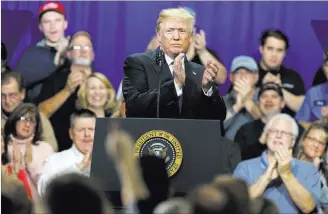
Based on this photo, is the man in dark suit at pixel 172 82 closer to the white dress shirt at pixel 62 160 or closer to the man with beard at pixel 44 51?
the white dress shirt at pixel 62 160

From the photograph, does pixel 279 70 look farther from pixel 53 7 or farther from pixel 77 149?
pixel 53 7

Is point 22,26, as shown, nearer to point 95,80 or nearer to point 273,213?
point 95,80

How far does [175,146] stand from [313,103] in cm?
315

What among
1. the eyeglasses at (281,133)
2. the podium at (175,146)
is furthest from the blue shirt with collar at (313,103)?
the podium at (175,146)

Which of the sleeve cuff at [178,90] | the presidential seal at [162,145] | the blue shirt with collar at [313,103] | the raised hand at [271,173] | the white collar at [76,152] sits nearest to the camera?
the presidential seal at [162,145]

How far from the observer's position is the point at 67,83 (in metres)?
5.94

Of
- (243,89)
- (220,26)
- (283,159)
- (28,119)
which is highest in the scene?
(220,26)

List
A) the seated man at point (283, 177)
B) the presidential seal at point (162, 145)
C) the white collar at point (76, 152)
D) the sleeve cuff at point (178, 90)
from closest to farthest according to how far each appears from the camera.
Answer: the presidential seal at point (162, 145) < the sleeve cuff at point (178, 90) < the seated man at point (283, 177) < the white collar at point (76, 152)

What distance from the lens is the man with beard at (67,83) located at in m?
5.89

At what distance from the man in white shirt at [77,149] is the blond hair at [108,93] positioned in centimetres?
8

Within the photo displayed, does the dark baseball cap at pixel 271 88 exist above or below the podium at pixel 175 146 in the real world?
below

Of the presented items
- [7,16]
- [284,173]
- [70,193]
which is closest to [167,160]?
[70,193]

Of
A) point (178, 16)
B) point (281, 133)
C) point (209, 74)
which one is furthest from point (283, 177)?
point (209, 74)

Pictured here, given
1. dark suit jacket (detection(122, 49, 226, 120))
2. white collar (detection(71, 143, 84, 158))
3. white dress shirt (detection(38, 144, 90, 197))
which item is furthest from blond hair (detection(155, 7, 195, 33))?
white collar (detection(71, 143, 84, 158))
